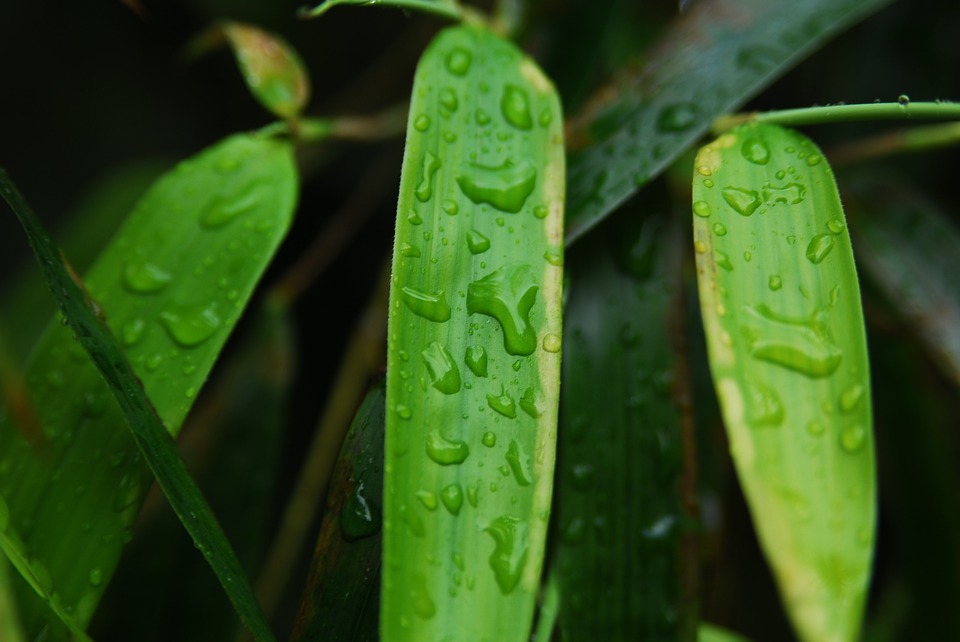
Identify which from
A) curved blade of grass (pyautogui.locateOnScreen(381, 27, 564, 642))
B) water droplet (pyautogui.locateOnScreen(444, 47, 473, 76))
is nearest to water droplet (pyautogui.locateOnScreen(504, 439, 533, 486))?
curved blade of grass (pyautogui.locateOnScreen(381, 27, 564, 642))

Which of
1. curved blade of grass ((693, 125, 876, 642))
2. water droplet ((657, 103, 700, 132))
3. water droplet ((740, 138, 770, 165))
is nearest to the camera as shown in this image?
curved blade of grass ((693, 125, 876, 642))

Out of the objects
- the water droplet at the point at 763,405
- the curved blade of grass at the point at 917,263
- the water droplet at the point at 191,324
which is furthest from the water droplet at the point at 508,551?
the curved blade of grass at the point at 917,263

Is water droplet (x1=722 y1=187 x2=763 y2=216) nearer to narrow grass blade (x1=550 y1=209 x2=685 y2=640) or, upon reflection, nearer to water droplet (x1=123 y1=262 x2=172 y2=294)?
narrow grass blade (x1=550 y1=209 x2=685 y2=640)

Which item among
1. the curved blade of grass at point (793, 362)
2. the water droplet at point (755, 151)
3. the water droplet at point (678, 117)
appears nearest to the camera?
the curved blade of grass at point (793, 362)

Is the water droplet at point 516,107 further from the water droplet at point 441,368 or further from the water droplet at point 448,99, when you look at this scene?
the water droplet at point 441,368

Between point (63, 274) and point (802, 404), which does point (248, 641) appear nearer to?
point (63, 274)

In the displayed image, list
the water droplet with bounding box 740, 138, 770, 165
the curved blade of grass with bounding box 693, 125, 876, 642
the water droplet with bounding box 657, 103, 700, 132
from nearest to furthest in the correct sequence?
1. the curved blade of grass with bounding box 693, 125, 876, 642
2. the water droplet with bounding box 740, 138, 770, 165
3. the water droplet with bounding box 657, 103, 700, 132

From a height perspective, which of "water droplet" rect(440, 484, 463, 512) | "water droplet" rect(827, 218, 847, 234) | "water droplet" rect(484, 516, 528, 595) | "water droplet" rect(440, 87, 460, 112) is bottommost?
"water droplet" rect(484, 516, 528, 595)

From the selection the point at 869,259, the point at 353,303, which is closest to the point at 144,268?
the point at 869,259
